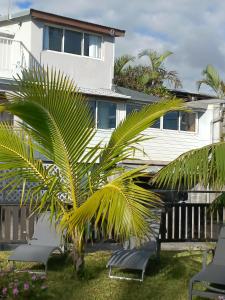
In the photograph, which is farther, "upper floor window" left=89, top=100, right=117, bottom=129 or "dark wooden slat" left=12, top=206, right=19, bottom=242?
"upper floor window" left=89, top=100, right=117, bottom=129

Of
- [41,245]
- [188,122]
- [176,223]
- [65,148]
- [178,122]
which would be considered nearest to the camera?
[65,148]

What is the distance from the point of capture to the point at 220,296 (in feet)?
22.6

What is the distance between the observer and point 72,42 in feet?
91.5

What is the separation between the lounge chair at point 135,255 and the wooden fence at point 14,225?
9.06 ft

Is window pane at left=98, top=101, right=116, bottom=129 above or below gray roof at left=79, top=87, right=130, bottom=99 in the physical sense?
below

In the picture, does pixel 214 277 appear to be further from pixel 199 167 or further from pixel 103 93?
pixel 103 93

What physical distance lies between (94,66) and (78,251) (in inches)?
827

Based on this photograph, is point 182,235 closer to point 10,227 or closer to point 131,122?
point 10,227

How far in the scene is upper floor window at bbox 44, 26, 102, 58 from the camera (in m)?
27.1

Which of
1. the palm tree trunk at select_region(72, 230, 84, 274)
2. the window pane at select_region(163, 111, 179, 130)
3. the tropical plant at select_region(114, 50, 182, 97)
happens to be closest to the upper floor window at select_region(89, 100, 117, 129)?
the window pane at select_region(163, 111, 179, 130)

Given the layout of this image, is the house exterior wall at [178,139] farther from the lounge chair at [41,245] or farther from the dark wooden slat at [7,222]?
the lounge chair at [41,245]

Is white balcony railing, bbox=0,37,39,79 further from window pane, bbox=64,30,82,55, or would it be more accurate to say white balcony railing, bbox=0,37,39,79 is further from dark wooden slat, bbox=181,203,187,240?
dark wooden slat, bbox=181,203,187,240

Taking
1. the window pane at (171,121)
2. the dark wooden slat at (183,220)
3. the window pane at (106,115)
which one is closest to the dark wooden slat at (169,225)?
the dark wooden slat at (183,220)

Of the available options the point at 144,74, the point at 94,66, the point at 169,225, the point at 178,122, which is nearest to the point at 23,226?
the point at 169,225
